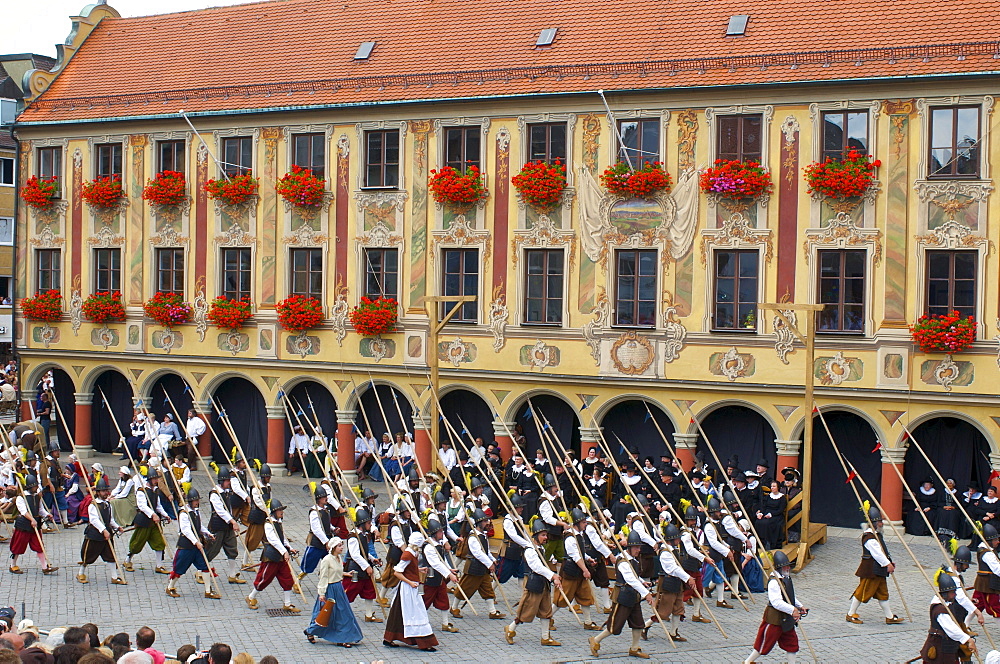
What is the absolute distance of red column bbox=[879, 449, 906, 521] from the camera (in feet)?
82.5

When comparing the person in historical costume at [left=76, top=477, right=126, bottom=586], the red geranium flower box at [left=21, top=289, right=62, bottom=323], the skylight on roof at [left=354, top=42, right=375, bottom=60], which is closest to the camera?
the person in historical costume at [left=76, top=477, right=126, bottom=586]

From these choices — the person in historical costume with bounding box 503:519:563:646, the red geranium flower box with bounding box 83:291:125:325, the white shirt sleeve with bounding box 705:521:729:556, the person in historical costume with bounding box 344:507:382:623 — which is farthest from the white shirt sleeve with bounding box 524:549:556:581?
the red geranium flower box with bounding box 83:291:125:325

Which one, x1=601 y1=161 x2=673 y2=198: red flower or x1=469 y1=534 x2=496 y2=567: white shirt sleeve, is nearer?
x1=469 y1=534 x2=496 y2=567: white shirt sleeve

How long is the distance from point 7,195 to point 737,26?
25678mm

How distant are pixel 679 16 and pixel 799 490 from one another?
1042 cm

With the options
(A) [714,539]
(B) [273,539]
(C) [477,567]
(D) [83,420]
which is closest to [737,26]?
(A) [714,539]

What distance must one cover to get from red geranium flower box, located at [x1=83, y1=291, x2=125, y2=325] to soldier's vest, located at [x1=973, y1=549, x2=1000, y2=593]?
2160cm

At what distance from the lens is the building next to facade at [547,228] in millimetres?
25016

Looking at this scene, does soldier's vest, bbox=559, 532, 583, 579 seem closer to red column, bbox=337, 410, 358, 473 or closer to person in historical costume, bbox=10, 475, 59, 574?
person in historical costume, bbox=10, 475, 59, 574

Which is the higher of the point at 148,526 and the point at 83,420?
the point at 83,420

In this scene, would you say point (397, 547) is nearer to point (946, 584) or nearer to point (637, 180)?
point (946, 584)

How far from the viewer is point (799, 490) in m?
24.3

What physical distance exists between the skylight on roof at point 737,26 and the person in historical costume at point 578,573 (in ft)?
41.0

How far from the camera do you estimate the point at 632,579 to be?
54.1 ft
